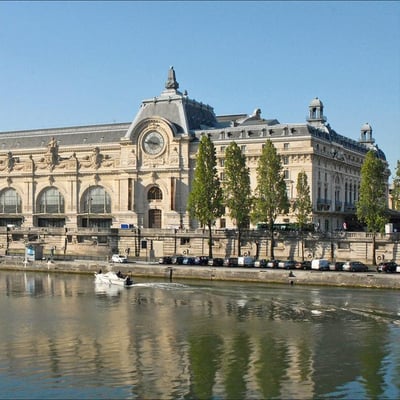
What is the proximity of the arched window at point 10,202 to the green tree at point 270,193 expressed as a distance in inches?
2045

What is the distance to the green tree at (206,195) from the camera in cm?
10250

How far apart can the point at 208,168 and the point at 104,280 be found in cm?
2659

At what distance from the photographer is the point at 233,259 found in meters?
92.4

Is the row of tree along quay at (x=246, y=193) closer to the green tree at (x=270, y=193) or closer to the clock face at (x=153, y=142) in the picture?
the green tree at (x=270, y=193)

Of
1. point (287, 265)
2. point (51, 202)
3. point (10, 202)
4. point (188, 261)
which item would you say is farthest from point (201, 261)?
point (10, 202)

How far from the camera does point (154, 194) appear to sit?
123188 mm

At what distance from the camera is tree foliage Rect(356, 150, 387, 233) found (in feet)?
307

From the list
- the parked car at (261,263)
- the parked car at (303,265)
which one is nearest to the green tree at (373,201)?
the parked car at (303,265)

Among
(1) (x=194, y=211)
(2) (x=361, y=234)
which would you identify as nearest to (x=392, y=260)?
(2) (x=361, y=234)

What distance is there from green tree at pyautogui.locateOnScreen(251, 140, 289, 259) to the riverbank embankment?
41.9 ft

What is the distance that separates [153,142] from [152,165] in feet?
11.9

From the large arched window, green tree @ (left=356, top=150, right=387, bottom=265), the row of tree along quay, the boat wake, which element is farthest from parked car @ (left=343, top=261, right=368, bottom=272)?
the large arched window

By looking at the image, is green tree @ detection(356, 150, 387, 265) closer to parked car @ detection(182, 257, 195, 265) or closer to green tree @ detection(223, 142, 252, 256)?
green tree @ detection(223, 142, 252, 256)

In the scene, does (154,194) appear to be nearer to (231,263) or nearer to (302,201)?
(302,201)
